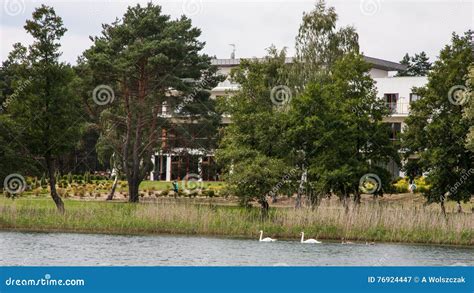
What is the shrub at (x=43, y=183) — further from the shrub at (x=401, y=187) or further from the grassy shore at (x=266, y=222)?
the grassy shore at (x=266, y=222)

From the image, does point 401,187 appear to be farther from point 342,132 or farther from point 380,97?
point 342,132

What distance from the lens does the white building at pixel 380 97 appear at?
66.2 metres

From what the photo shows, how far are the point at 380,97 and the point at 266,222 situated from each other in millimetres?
36023

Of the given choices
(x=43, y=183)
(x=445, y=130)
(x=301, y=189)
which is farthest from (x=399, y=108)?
(x=301, y=189)

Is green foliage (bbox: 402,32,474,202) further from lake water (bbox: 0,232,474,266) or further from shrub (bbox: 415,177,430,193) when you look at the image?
shrub (bbox: 415,177,430,193)

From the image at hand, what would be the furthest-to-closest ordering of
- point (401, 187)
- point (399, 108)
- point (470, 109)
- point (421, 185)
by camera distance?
point (399, 108) → point (401, 187) → point (421, 185) → point (470, 109)

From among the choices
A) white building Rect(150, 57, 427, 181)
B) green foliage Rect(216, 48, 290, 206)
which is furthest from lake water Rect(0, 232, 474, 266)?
white building Rect(150, 57, 427, 181)

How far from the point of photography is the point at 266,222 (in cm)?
4534

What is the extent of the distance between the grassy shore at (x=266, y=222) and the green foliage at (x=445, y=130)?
6992mm

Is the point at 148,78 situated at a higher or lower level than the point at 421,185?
higher

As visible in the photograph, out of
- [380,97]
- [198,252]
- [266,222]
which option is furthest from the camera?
[380,97]

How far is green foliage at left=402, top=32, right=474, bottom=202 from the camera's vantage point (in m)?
51.7

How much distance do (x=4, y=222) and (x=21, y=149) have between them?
462 cm

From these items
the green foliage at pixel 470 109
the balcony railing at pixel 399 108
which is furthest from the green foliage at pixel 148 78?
the balcony railing at pixel 399 108
